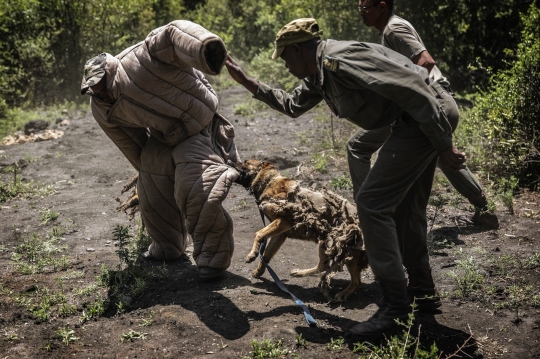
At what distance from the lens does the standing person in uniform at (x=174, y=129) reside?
183 inches

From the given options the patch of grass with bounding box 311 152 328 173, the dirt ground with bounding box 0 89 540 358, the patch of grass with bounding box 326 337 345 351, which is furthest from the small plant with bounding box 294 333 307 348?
the patch of grass with bounding box 311 152 328 173

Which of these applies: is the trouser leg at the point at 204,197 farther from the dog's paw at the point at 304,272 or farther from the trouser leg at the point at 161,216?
the dog's paw at the point at 304,272

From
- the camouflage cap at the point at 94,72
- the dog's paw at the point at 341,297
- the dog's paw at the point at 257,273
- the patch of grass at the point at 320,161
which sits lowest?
the dog's paw at the point at 257,273

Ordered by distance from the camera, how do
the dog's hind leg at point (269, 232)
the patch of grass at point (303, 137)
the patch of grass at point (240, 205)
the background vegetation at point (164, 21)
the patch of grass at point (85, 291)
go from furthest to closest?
the background vegetation at point (164, 21), the patch of grass at point (303, 137), the patch of grass at point (240, 205), the dog's hind leg at point (269, 232), the patch of grass at point (85, 291)

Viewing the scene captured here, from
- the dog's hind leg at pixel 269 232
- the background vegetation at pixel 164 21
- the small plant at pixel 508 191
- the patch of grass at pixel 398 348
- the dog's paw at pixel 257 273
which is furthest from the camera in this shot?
the background vegetation at pixel 164 21

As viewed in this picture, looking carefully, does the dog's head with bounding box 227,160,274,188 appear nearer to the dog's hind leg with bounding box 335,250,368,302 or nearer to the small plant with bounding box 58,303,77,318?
the dog's hind leg with bounding box 335,250,368,302

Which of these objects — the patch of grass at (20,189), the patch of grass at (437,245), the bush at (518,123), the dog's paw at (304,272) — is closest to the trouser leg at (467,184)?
the patch of grass at (437,245)

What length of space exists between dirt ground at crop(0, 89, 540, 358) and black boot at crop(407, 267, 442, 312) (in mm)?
92

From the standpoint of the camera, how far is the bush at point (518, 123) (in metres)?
7.42

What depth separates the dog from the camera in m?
4.93

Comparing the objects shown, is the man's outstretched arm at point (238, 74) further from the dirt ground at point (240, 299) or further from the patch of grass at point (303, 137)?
the patch of grass at point (303, 137)

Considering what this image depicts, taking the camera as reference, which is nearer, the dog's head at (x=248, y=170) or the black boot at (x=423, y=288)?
the black boot at (x=423, y=288)

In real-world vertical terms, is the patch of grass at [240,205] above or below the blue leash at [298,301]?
below

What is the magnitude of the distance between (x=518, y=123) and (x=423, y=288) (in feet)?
12.6
